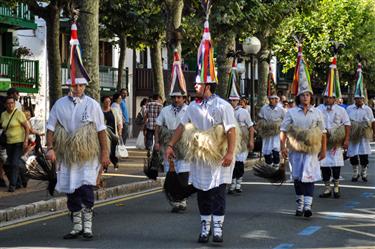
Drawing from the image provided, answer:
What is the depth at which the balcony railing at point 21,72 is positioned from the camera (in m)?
33.0

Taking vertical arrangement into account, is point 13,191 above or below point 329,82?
below

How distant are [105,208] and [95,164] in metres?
3.31

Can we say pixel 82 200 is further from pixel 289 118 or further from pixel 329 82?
pixel 329 82

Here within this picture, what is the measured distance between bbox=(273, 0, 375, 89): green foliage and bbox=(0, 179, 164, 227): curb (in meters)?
35.9

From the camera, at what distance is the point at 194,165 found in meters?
10.0

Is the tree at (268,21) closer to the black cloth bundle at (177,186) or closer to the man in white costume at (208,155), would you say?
the black cloth bundle at (177,186)

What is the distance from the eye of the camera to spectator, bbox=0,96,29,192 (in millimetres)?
15023

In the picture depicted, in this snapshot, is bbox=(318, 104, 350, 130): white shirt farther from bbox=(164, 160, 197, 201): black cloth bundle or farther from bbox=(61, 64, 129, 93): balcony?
bbox=(61, 64, 129, 93): balcony

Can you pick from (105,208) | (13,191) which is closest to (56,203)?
(105,208)

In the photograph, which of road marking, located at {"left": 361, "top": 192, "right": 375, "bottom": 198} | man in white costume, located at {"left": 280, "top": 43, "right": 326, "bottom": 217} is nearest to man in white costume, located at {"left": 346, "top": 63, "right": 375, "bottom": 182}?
road marking, located at {"left": 361, "top": 192, "right": 375, "bottom": 198}

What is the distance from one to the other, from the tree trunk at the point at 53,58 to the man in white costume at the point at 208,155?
12075 mm

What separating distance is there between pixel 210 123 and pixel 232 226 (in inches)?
77.1

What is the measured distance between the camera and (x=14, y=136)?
15.1 metres

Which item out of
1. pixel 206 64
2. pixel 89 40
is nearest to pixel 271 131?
pixel 89 40
